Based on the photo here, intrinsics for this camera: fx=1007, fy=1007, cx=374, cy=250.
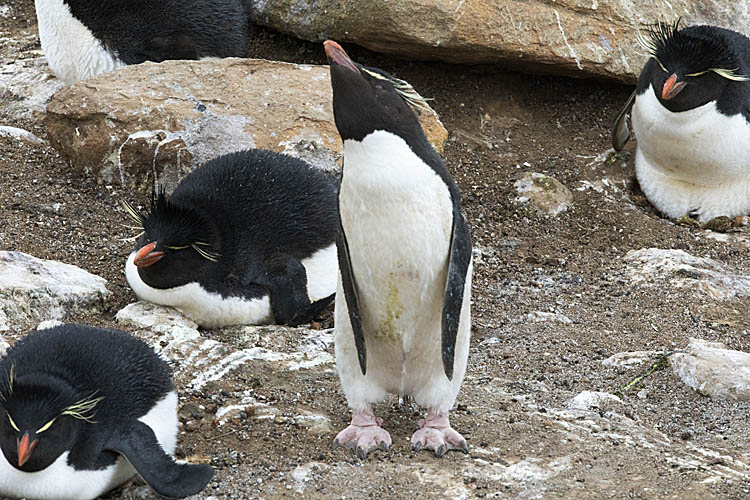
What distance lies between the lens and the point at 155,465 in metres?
3.08

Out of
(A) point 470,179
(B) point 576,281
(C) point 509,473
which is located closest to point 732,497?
(C) point 509,473

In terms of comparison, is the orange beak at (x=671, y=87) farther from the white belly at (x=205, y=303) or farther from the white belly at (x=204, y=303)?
the white belly at (x=204, y=303)

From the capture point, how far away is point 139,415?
3.34m

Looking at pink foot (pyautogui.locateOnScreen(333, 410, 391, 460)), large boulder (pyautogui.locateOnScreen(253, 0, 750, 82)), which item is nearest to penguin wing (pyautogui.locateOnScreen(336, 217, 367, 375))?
pink foot (pyautogui.locateOnScreen(333, 410, 391, 460))

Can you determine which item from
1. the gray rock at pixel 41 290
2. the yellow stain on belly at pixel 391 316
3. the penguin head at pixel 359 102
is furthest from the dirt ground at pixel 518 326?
the penguin head at pixel 359 102

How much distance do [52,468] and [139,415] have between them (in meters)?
0.34

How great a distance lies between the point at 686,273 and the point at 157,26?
145 inches

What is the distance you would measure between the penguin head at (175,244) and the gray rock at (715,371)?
219 centimetres

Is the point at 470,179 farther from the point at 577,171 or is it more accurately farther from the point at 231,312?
the point at 231,312

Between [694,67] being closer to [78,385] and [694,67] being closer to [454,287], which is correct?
[454,287]

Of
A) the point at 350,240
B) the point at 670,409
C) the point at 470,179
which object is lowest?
the point at 470,179

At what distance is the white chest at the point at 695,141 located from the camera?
245 inches

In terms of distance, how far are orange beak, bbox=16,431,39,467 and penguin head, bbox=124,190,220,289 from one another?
1721mm

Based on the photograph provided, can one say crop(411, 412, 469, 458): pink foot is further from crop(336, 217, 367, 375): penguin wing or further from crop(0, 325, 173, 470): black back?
crop(0, 325, 173, 470): black back
